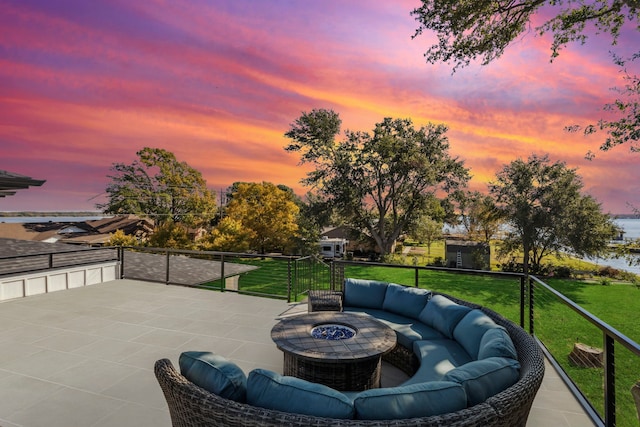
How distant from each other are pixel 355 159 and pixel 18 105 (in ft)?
53.5

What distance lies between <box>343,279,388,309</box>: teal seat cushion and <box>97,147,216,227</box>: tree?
85.1 feet

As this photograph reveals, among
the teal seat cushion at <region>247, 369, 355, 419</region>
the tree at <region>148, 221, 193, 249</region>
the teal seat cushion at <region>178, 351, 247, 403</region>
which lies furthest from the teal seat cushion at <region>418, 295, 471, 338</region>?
the tree at <region>148, 221, 193, 249</region>

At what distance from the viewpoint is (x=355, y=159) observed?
21.5 meters

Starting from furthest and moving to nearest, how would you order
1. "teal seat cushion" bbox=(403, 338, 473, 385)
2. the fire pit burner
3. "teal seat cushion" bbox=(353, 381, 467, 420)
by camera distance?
the fire pit burner → "teal seat cushion" bbox=(403, 338, 473, 385) → "teal seat cushion" bbox=(353, 381, 467, 420)

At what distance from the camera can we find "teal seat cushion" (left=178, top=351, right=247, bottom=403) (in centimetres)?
161

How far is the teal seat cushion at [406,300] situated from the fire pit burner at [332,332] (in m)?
1.08

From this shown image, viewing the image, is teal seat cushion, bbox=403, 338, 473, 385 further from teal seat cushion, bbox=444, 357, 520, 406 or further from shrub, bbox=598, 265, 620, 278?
shrub, bbox=598, 265, 620, 278

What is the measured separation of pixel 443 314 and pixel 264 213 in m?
22.7

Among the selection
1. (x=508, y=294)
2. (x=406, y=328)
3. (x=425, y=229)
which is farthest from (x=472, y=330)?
(x=508, y=294)

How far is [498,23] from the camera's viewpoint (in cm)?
808

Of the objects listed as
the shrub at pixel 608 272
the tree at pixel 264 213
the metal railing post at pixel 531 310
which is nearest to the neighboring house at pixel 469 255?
the shrub at pixel 608 272

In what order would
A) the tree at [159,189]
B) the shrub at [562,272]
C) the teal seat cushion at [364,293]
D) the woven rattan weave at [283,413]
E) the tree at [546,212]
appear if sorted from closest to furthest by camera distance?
the woven rattan weave at [283,413], the teal seat cushion at [364,293], the tree at [546,212], the shrub at [562,272], the tree at [159,189]

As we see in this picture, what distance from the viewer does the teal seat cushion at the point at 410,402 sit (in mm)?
1462

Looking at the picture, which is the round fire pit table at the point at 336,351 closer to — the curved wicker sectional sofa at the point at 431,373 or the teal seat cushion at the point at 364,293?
the curved wicker sectional sofa at the point at 431,373
